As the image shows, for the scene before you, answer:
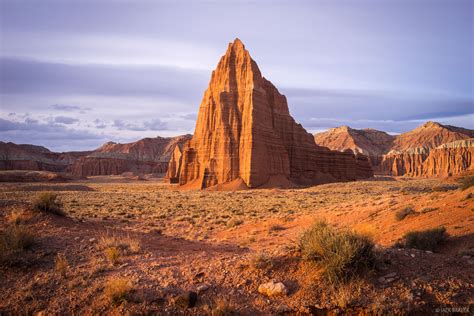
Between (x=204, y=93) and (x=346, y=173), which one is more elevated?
(x=204, y=93)

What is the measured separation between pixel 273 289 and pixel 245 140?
47.7 m

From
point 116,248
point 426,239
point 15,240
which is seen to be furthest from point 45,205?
point 426,239

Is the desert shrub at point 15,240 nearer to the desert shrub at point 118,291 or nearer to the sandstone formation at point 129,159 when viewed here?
the desert shrub at point 118,291

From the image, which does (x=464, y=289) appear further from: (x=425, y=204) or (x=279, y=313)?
(x=425, y=204)

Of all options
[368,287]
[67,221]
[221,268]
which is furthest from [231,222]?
[368,287]

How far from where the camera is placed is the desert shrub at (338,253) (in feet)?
20.1

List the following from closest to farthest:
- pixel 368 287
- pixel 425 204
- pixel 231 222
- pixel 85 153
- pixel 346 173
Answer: pixel 368 287 → pixel 425 204 → pixel 231 222 → pixel 346 173 → pixel 85 153

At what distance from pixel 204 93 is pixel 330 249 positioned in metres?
58.4

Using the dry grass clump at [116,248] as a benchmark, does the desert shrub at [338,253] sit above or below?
above

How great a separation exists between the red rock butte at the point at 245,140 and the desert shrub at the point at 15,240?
139ft

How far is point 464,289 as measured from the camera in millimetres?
5859

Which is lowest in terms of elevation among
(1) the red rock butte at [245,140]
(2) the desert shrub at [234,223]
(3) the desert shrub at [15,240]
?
(2) the desert shrub at [234,223]

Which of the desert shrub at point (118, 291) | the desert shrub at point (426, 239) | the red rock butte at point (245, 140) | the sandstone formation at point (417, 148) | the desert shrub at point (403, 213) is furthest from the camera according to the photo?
the sandstone formation at point (417, 148)

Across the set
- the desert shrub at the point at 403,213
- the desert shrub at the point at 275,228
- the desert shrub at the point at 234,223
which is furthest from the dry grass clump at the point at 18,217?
the desert shrub at the point at 403,213
